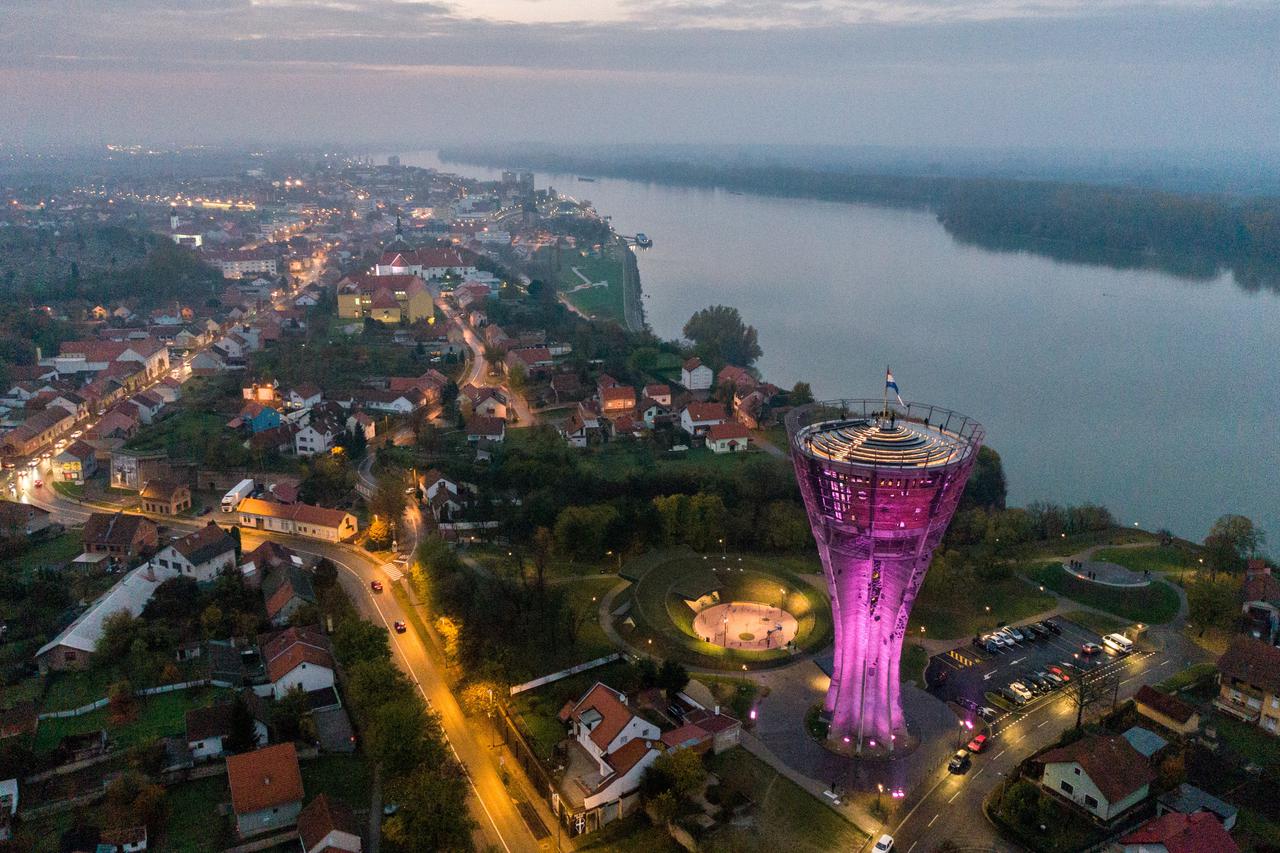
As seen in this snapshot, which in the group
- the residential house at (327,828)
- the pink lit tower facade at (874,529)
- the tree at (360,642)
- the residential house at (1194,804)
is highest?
the pink lit tower facade at (874,529)

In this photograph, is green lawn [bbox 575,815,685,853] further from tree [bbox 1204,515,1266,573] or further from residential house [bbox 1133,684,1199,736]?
tree [bbox 1204,515,1266,573]

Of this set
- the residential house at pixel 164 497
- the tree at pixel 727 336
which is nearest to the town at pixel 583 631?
the residential house at pixel 164 497

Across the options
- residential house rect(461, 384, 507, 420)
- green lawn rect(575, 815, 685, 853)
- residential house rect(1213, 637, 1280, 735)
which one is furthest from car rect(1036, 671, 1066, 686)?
residential house rect(461, 384, 507, 420)

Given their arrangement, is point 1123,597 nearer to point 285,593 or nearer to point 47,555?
point 285,593

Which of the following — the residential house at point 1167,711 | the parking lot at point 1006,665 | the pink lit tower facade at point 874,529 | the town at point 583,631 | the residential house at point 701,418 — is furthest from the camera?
the residential house at point 701,418

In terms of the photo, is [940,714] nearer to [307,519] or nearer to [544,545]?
[544,545]

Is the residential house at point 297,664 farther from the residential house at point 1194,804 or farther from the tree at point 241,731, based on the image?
the residential house at point 1194,804
